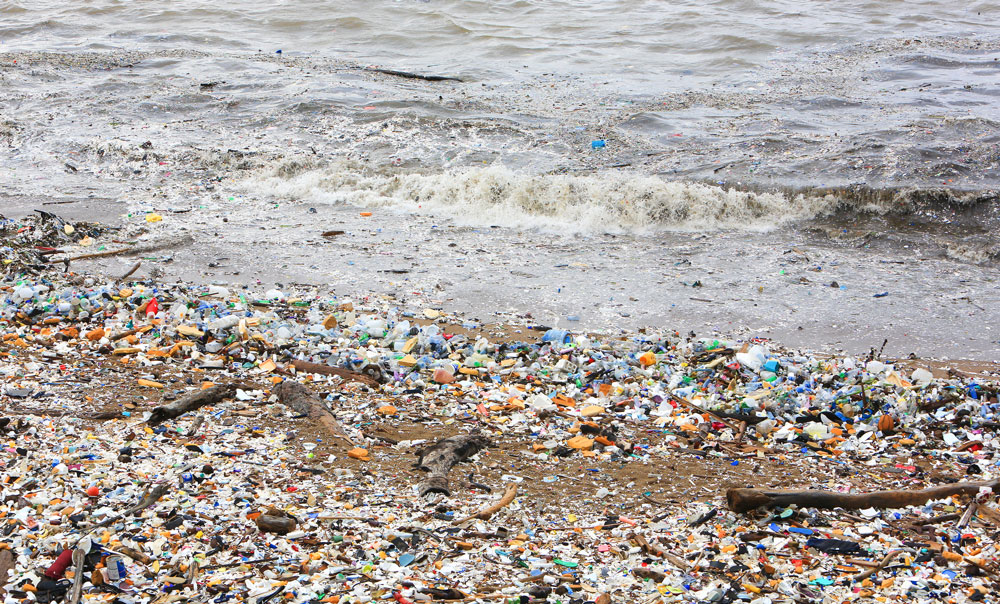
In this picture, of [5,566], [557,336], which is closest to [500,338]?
[557,336]

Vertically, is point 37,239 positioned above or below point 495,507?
above

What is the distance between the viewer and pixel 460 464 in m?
3.46

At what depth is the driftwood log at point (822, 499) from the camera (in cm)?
302

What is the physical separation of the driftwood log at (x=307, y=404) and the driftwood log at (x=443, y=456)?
0.42 meters

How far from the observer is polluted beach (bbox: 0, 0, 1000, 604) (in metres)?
2.73

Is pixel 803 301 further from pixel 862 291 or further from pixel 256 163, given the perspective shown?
pixel 256 163

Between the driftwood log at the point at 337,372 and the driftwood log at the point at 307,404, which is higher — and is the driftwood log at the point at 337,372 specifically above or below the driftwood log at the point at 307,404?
below

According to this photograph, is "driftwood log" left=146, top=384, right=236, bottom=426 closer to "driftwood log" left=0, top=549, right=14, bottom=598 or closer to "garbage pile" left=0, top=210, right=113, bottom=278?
"driftwood log" left=0, top=549, right=14, bottom=598

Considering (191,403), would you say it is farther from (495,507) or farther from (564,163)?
(564,163)

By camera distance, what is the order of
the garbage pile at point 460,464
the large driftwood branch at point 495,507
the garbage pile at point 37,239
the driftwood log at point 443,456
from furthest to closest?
the garbage pile at point 37,239
the driftwood log at point 443,456
the large driftwood branch at point 495,507
the garbage pile at point 460,464

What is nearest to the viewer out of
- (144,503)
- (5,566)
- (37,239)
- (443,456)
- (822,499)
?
(5,566)

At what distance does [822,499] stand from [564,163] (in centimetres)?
758

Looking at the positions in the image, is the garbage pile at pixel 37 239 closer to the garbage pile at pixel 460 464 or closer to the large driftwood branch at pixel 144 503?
the garbage pile at pixel 460 464

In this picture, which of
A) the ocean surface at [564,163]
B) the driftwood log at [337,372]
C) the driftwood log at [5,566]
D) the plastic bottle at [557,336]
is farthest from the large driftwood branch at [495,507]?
the ocean surface at [564,163]
